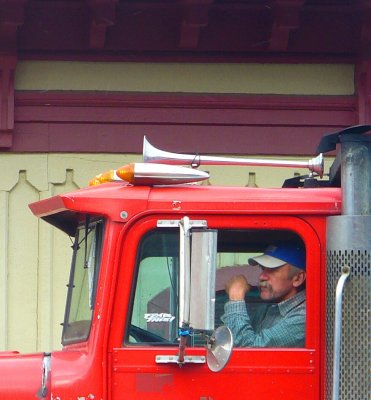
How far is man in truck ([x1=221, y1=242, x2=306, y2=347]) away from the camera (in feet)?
15.0

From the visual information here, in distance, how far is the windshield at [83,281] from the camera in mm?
4723

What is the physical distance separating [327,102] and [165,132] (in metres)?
1.31

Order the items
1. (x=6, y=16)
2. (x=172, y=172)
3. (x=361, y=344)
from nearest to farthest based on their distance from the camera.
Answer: (x=361, y=344)
(x=172, y=172)
(x=6, y=16)

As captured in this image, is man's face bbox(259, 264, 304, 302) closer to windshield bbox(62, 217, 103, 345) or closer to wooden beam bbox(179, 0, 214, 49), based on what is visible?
windshield bbox(62, 217, 103, 345)

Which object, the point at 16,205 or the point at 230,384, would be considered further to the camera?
the point at 16,205

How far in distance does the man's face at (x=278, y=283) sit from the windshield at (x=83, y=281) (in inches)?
26.2

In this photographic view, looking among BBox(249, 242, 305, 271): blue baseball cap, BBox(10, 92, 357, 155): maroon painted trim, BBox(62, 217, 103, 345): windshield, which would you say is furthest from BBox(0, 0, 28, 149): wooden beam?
BBox(249, 242, 305, 271): blue baseball cap

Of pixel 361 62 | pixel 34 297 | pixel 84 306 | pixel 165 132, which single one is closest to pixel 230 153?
pixel 165 132

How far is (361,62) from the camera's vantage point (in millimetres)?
9320

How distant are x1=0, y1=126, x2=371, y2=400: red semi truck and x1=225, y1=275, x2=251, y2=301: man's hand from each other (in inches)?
1.3

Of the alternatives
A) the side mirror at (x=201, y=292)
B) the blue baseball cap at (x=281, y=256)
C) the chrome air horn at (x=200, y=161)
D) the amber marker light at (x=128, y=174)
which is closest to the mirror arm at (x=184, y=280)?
the side mirror at (x=201, y=292)

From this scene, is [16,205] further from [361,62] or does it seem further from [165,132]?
[361,62]

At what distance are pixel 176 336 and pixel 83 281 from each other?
0.57m

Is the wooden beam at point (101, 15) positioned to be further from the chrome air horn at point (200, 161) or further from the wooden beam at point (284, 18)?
the chrome air horn at point (200, 161)
